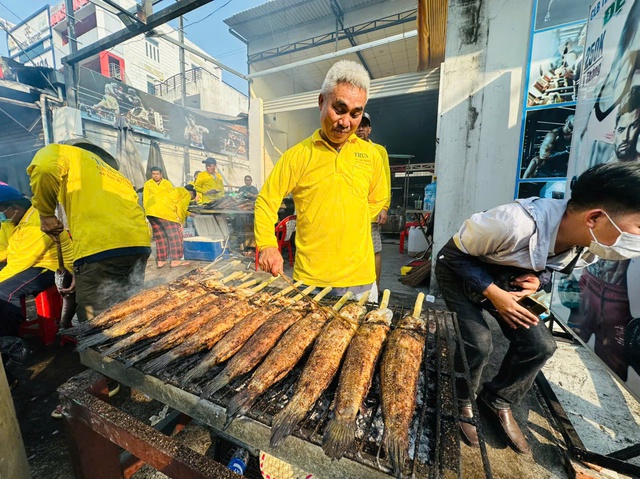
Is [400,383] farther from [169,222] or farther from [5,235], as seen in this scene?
[169,222]

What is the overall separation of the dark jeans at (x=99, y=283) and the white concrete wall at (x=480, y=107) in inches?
206

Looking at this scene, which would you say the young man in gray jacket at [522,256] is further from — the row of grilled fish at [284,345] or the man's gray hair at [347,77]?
the man's gray hair at [347,77]

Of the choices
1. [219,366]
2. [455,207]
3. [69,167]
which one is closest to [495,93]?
[455,207]

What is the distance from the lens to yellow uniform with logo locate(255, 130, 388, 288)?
2.48 m

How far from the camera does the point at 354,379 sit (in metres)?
1.38

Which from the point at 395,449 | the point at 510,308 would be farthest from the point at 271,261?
the point at 510,308

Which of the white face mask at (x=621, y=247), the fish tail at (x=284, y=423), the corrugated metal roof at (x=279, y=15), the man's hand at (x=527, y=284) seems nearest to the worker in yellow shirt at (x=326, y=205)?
the man's hand at (x=527, y=284)

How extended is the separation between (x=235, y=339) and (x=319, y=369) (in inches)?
23.6

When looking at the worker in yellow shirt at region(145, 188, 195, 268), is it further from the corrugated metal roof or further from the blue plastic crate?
the corrugated metal roof

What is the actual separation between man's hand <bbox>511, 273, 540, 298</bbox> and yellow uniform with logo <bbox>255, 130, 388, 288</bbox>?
1227mm

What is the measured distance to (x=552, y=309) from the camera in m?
3.53

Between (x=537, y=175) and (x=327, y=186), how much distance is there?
418 cm

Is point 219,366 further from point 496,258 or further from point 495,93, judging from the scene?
point 495,93

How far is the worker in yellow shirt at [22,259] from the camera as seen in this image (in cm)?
318
